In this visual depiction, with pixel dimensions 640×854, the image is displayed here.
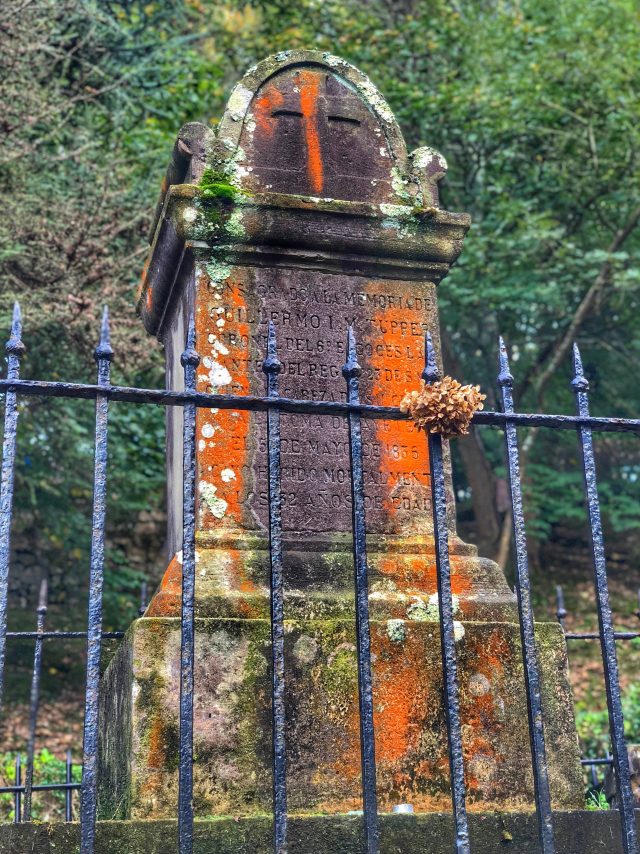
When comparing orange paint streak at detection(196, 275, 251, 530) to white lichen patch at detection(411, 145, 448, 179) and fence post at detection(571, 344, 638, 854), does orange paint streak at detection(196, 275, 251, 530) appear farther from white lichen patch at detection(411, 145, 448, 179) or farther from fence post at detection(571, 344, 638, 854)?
fence post at detection(571, 344, 638, 854)

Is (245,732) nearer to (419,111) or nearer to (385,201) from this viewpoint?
(385,201)

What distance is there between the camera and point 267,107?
4.38 metres

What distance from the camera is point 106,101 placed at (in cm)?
1188

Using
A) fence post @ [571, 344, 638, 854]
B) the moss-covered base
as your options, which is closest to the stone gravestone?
the moss-covered base

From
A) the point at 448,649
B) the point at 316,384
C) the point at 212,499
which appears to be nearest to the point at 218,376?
the point at 316,384

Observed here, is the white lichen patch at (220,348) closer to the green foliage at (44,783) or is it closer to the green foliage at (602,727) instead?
the green foliage at (44,783)

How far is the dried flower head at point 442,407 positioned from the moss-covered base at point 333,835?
1.14 m

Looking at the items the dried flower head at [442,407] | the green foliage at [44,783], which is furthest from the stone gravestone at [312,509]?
the green foliage at [44,783]

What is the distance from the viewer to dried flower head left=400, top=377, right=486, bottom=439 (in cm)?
298

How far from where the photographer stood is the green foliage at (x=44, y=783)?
8594mm

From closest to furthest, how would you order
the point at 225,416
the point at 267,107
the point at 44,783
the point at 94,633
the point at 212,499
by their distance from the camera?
the point at 94,633, the point at 212,499, the point at 225,416, the point at 267,107, the point at 44,783

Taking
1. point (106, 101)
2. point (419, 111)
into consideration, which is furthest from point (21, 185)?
point (419, 111)

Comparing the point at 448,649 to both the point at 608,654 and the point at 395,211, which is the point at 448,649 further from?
the point at 395,211

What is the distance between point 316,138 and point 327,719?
2.43m
